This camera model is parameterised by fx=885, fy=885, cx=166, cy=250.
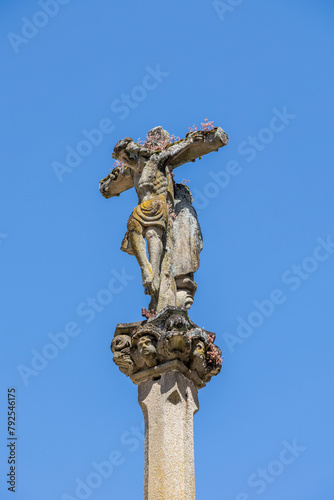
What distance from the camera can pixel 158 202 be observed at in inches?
460

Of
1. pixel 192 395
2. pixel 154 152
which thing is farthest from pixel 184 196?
pixel 192 395

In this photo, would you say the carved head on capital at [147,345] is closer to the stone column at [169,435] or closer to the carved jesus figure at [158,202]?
the stone column at [169,435]

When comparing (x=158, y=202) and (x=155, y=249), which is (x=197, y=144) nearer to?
(x=158, y=202)

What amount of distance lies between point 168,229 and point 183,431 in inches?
109

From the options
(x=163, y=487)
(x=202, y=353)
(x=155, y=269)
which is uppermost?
(x=155, y=269)

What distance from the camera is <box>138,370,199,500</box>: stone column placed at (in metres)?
9.88

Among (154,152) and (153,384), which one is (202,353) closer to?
(153,384)

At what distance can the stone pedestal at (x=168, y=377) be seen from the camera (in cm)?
1003

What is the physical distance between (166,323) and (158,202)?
6.08 feet

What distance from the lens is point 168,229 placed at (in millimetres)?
11727

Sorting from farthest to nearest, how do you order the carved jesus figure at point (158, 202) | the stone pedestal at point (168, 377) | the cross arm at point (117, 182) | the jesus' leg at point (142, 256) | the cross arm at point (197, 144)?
the cross arm at point (117, 182) → the cross arm at point (197, 144) → the carved jesus figure at point (158, 202) → the jesus' leg at point (142, 256) → the stone pedestal at point (168, 377)

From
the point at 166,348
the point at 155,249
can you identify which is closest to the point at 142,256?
the point at 155,249

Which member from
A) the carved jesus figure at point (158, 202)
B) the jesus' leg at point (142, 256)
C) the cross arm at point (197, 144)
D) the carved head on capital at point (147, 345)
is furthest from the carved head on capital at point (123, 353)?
the cross arm at point (197, 144)

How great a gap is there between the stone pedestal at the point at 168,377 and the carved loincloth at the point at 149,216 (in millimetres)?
1292
